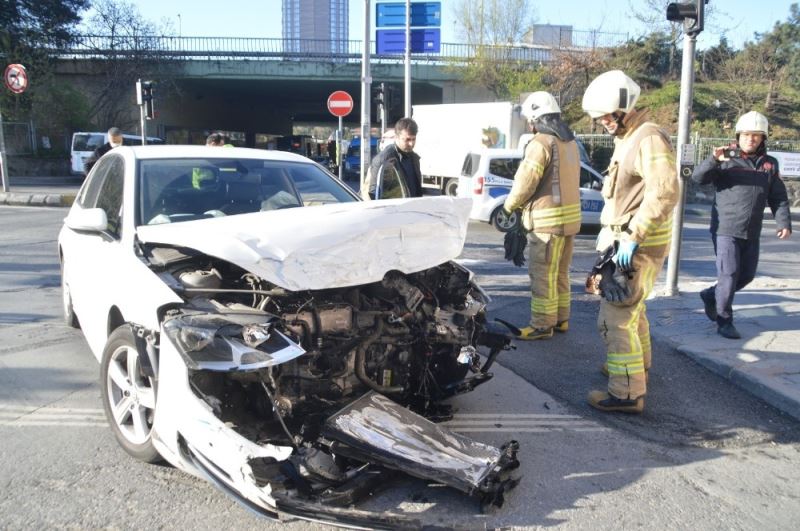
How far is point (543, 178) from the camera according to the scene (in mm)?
5754

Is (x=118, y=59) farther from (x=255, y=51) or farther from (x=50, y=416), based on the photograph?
(x=50, y=416)

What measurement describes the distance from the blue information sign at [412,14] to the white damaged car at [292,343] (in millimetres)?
19069

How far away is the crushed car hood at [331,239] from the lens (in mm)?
3211

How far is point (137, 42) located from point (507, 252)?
32.8 m

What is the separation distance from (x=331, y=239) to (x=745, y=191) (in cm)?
396

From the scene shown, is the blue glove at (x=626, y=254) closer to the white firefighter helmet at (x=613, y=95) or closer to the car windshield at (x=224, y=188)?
the white firefighter helmet at (x=613, y=95)

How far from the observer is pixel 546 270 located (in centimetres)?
577

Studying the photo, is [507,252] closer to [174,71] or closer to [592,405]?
[592,405]

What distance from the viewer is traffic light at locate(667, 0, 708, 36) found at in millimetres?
6770

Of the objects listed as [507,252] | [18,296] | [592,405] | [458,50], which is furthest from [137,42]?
[592,405]

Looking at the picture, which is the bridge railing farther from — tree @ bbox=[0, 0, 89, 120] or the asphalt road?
the asphalt road

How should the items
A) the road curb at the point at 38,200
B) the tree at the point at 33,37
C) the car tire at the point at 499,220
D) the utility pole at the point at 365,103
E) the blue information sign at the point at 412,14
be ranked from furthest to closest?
the tree at the point at 33,37 < the blue information sign at the point at 412,14 < the road curb at the point at 38,200 < the utility pole at the point at 365,103 < the car tire at the point at 499,220

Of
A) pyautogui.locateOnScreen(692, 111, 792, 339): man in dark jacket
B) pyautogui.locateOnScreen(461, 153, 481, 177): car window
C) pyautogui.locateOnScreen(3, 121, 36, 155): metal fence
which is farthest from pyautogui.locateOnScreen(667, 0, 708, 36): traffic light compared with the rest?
pyautogui.locateOnScreen(3, 121, 36, 155): metal fence

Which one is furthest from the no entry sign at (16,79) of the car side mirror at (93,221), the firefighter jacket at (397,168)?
the car side mirror at (93,221)
